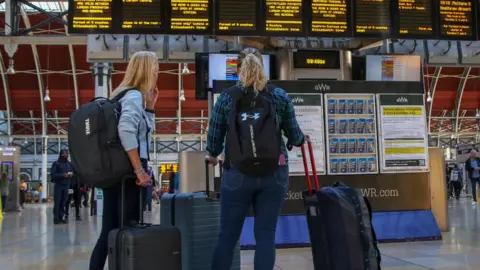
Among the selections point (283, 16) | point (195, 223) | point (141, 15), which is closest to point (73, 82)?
point (141, 15)

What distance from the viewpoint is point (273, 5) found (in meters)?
7.19

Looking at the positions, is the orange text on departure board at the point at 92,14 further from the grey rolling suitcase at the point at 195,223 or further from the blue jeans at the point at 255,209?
the blue jeans at the point at 255,209

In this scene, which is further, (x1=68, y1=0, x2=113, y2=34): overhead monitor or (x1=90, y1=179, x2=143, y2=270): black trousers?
(x1=68, y1=0, x2=113, y2=34): overhead monitor

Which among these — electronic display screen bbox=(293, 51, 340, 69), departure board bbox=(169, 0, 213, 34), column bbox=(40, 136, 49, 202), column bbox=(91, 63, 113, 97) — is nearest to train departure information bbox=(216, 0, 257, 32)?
departure board bbox=(169, 0, 213, 34)

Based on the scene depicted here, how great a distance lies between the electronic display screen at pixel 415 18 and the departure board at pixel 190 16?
2.80 meters

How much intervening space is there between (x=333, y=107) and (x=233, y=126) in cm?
407

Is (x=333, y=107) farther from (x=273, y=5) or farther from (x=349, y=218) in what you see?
(x=349, y=218)

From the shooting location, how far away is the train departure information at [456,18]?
767cm

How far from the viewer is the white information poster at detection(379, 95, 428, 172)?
7113 mm

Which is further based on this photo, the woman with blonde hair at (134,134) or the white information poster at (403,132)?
the white information poster at (403,132)

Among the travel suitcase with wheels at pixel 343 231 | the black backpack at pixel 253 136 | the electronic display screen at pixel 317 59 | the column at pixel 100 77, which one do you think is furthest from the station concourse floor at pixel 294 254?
the column at pixel 100 77

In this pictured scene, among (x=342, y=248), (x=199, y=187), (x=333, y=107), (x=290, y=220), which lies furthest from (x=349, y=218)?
(x=199, y=187)

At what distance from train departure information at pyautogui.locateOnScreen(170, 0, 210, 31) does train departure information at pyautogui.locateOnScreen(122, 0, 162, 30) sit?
0.21 metres

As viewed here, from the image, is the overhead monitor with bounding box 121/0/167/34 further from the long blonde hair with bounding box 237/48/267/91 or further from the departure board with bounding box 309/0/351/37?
the long blonde hair with bounding box 237/48/267/91
